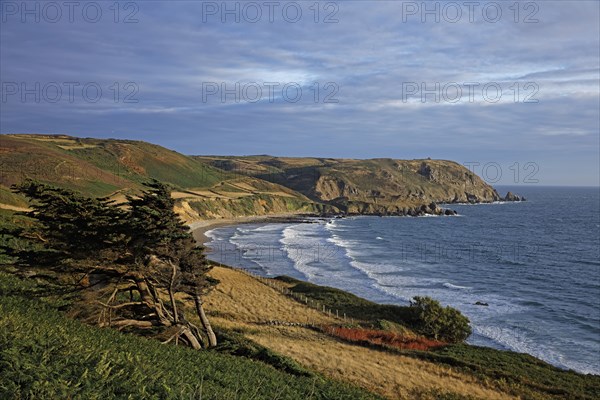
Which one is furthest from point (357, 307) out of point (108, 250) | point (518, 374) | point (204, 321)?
point (108, 250)

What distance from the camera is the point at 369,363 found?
20953 mm

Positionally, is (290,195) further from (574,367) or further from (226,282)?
(574,367)

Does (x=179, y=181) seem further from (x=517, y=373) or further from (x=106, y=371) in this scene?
(x=106, y=371)

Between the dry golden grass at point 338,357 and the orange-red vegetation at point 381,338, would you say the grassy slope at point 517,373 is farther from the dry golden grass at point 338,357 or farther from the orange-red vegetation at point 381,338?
the orange-red vegetation at point 381,338

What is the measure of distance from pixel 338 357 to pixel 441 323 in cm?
1357

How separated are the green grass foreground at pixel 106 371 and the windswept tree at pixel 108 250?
167 cm

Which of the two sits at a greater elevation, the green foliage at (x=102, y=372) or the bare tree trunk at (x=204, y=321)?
the green foliage at (x=102, y=372)

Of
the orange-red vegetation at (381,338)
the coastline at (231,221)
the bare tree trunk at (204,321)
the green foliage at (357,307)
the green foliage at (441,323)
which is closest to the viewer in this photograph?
the bare tree trunk at (204,321)

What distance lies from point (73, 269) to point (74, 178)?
85.9 m

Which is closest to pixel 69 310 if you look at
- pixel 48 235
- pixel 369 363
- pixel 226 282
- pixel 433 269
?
pixel 48 235

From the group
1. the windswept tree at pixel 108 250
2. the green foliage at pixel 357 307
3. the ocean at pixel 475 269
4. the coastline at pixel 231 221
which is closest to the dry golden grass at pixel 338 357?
the green foliage at pixel 357 307

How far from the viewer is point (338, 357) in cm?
2116

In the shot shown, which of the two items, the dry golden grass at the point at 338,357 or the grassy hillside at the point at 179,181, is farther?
the grassy hillside at the point at 179,181

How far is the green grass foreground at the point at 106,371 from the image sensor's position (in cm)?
625
